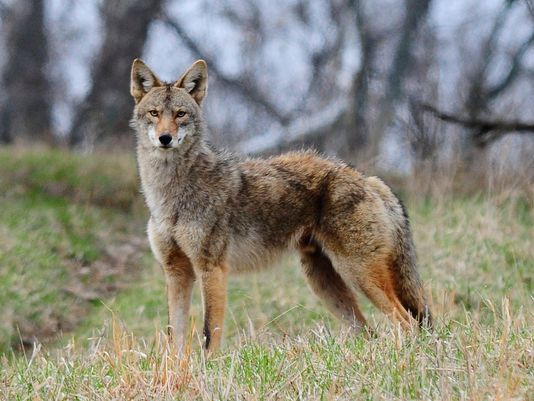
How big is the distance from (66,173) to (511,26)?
1261 cm

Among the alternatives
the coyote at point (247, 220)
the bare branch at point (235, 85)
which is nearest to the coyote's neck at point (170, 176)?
the coyote at point (247, 220)

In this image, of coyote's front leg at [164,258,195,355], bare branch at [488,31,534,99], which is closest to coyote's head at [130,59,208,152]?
coyote's front leg at [164,258,195,355]

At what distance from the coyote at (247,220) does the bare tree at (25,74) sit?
47.4 ft

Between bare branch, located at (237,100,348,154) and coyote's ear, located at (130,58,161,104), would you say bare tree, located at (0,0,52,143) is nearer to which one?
bare branch, located at (237,100,348,154)

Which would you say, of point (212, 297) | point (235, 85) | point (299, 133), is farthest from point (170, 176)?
point (235, 85)

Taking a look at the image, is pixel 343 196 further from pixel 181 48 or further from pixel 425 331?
→ pixel 181 48

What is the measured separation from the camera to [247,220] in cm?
691

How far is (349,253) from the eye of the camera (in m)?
6.68

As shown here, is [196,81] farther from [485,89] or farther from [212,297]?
[485,89]

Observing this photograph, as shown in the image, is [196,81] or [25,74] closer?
[196,81]

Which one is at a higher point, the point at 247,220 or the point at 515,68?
the point at 515,68

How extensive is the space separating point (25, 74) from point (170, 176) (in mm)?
15487

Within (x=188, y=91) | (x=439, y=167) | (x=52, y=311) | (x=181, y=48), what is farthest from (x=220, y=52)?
(x=188, y=91)

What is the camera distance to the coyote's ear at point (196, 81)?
23.2 ft
